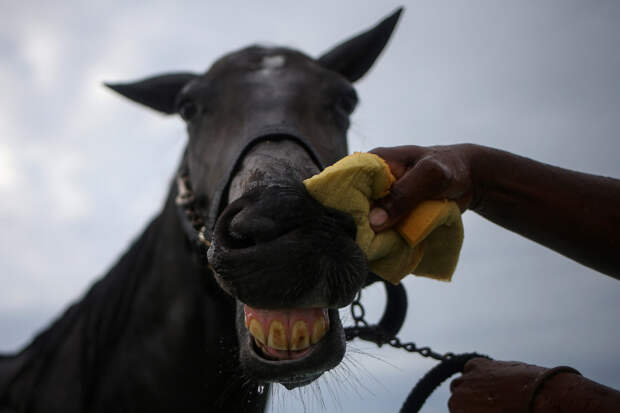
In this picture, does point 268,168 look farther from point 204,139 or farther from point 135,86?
point 135,86

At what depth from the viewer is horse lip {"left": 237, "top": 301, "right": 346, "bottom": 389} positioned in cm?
132

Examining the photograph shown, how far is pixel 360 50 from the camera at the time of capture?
3516 mm

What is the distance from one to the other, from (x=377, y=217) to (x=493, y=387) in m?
0.72

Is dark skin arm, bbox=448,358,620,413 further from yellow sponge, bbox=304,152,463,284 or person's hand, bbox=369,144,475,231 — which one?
person's hand, bbox=369,144,475,231

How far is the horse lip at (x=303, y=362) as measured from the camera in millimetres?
1316

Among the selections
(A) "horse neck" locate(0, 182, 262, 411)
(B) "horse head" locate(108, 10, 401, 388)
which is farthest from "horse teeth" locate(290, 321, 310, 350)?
(A) "horse neck" locate(0, 182, 262, 411)

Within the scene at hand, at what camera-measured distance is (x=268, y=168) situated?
1730 mm

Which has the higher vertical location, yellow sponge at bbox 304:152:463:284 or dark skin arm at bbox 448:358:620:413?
yellow sponge at bbox 304:152:463:284

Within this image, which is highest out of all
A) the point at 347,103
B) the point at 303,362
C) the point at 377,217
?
the point at 347,103

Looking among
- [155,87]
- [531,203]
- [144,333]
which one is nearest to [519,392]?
[531,203]

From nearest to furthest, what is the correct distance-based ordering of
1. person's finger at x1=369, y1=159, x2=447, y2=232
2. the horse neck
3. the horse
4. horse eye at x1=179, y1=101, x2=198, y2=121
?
person's finger at x1=369, y1=159, x2=447, y2=232 → the horse → the horse neck → horse eye at x1=179, y1=101, x2=198, y2=121

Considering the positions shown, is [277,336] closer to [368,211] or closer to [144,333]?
[368,211]

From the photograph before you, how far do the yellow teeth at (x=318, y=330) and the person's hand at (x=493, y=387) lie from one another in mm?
572

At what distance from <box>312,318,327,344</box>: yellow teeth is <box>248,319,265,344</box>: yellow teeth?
0.49 feet
